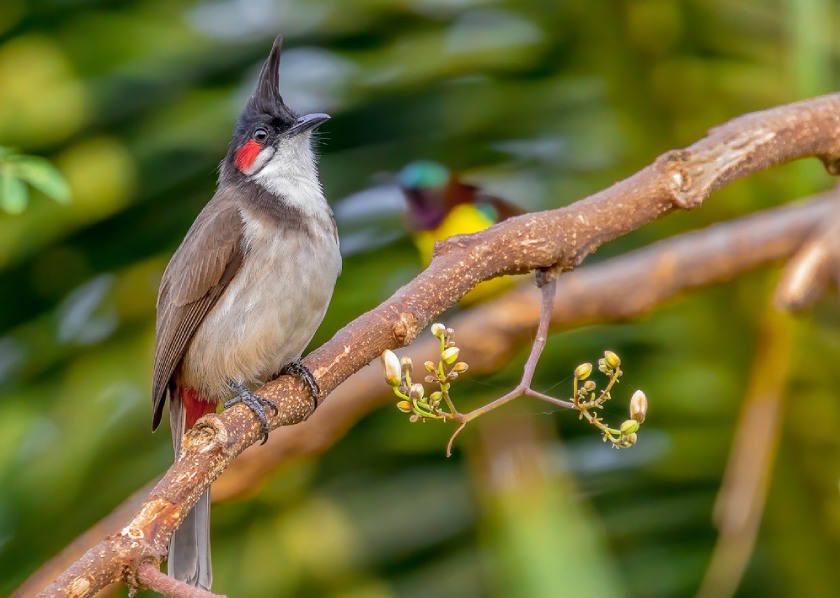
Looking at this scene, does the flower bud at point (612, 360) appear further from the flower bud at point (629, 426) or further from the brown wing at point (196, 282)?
the brown wing at point (196, 282)

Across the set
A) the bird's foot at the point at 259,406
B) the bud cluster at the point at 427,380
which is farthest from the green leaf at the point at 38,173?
the bud cluster at the point at 427,380

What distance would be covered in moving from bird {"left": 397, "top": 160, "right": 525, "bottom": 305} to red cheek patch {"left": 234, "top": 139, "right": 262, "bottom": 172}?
1.30ft

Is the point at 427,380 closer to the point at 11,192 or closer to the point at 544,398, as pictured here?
the point at 544,398

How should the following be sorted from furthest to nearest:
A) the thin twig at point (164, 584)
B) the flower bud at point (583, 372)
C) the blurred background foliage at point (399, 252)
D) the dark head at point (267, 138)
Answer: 1. the dark head at point (267, 138)
2. the blurred background foliage at point (399, 252)
3. the flower bud at point (583, 372)
4. the thin twig at point (164, 584)

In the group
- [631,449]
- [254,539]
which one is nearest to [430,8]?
[631,449]

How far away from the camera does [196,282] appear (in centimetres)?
260

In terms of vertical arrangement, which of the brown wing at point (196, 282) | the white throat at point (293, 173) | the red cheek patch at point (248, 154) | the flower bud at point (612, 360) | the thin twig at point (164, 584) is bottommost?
the thin twig at point (164, 584)

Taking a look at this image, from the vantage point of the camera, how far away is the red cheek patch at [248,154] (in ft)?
9.61

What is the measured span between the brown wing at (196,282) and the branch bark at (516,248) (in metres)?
0.52

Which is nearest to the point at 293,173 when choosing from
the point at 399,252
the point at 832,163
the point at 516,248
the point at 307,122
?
the point at 307,122

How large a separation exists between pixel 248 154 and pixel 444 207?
2.02ft

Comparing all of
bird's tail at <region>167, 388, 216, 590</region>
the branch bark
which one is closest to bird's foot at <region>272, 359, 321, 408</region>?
the branch bark

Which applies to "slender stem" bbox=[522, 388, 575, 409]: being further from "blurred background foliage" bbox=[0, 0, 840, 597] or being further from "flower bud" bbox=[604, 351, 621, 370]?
"blurred background foliage" bbox=[0, 0, 840, 597]

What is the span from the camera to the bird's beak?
2797mm
